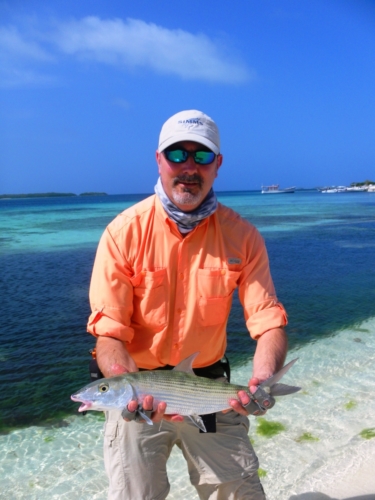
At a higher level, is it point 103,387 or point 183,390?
point 103,387

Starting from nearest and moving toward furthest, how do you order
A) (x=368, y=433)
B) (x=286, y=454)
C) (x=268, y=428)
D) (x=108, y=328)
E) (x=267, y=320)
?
1. (x=108, y=328)
2. (x=267, y=320)
3. (x=286, y=454)
4. (x=368, y=433)
5. (x=268, y=428)

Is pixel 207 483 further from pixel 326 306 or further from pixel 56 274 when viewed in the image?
pixel 56 274

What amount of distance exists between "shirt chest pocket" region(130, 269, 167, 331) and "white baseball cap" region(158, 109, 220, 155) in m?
1.03

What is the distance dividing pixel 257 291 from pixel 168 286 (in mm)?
762

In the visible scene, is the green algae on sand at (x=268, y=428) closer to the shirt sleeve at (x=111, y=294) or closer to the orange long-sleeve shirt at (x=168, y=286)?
the orange long-sleeve shirt at (x=168, y=286)

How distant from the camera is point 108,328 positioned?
327 cm

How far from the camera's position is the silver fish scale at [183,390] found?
2.94 metres

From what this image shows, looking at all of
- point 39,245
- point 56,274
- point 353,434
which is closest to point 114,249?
point 353,434

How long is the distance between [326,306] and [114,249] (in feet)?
35.1

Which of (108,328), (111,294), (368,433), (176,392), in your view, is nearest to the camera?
(176,392)

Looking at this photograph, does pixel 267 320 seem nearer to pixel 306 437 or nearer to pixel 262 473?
pixel 262 473

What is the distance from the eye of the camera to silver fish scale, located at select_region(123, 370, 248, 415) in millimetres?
2938

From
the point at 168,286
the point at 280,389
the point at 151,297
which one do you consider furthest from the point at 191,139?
the point at 280,389

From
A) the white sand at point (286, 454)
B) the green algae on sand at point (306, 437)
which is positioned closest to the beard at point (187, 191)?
the white sand at point (286, 454)
